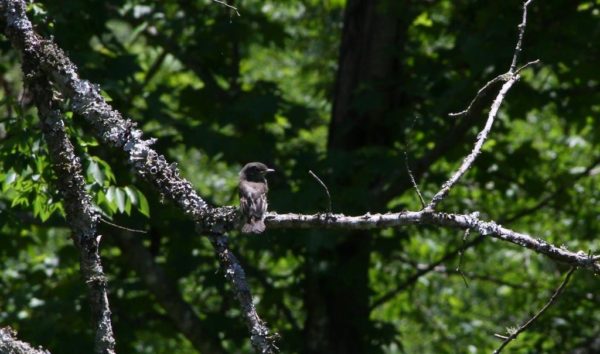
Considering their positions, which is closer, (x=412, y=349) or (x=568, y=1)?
(x=568, y=1)

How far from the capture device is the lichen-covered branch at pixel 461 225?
9.68 feet

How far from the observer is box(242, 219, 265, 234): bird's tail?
359cm

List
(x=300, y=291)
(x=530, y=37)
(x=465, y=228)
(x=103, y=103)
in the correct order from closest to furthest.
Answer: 1. (x=465, y=228)
2. (x=103, y=103)
3. (x=530, y=37)
4. (x=300, y=291)

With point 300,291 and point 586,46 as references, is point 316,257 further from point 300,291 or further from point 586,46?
point 586,46

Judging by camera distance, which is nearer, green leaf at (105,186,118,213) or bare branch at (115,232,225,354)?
green leaf at (105,186,118,213)

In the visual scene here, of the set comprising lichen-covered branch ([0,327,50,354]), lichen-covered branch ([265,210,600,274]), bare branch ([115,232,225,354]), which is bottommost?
lichen-covered branch ([0,327,50,354])

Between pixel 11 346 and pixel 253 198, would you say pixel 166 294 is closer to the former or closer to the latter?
pixel 253 198

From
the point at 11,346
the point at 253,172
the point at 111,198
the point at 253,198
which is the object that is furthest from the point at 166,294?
the point at 11,346

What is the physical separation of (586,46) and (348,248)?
2.34 metres

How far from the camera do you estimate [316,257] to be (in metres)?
6.93

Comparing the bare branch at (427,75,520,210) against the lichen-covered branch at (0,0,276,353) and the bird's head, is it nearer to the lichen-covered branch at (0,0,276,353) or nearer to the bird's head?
→ the lichen-covered branch at (0,0,276,353)

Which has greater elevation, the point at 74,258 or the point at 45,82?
the point at 74,258

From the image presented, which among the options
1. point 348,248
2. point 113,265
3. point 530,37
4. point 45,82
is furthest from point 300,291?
point 45,82

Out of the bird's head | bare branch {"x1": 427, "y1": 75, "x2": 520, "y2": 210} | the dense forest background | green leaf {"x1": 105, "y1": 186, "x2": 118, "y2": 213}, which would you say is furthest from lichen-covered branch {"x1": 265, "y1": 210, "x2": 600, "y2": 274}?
the dense forest background
